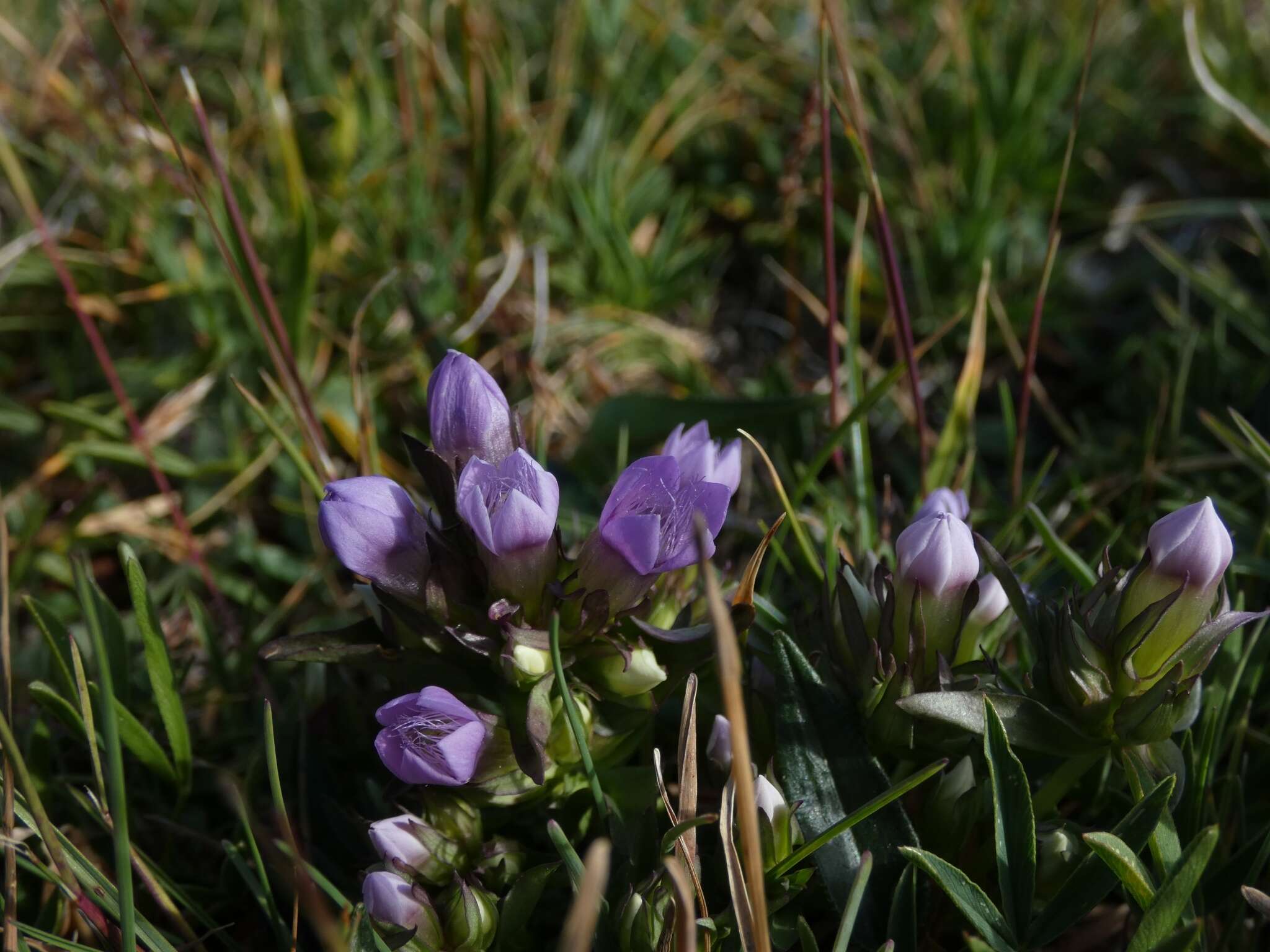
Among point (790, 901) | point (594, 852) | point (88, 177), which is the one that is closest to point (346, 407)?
point (88, 177)

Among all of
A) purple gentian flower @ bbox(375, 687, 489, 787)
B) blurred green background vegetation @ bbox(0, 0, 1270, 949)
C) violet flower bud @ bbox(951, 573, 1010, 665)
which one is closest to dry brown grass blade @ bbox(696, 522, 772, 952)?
purple gentian flower @ bbox(375, 687, 489, 787)

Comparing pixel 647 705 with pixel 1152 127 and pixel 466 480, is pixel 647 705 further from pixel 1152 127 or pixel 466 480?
pixel 1152 127

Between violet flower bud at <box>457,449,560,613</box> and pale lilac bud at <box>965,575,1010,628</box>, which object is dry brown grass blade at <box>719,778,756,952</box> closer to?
violet flower bud at <box>457,449,560,613</box>

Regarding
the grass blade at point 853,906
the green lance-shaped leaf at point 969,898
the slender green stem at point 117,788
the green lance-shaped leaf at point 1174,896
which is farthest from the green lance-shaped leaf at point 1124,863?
the slender green stem at point 117,788

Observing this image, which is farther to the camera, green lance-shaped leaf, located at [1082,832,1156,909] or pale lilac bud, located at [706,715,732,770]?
pale lilac bud, located at [706,715,732,770]

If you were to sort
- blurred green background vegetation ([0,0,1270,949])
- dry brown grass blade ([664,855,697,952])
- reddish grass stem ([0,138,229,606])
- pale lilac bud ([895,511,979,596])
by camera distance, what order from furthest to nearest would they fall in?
blurred green background vegetation ([0,0,1270,949]), reddish grass stem ([0,138,229,606]), pale lilac bud ([895,511,979,596]), dry brown grass blade ([664,855,697,952])
